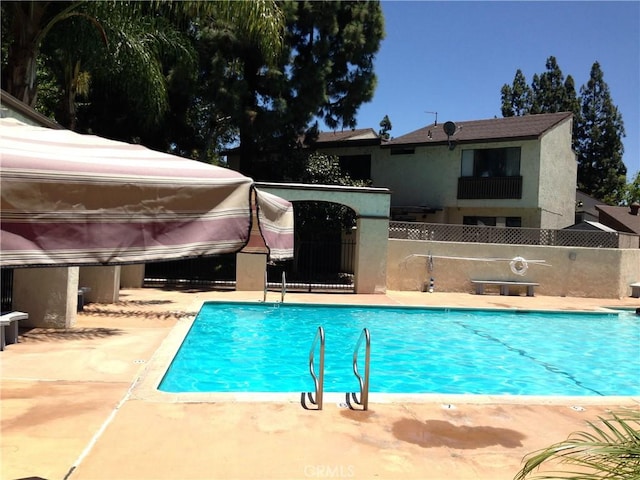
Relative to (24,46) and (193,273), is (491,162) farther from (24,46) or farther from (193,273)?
(24,46)

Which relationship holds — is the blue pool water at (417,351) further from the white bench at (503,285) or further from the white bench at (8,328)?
the white bench at (503,285)

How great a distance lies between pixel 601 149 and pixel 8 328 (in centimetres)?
5195

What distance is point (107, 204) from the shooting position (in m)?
2.65

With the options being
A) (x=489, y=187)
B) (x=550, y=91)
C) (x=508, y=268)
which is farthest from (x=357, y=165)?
(x=550, y=91)

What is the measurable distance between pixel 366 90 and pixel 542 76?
38.8 meters

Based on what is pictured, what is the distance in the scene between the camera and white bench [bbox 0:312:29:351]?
7891 millimetres

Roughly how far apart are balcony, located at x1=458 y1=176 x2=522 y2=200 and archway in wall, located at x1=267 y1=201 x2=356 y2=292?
773 centimetres

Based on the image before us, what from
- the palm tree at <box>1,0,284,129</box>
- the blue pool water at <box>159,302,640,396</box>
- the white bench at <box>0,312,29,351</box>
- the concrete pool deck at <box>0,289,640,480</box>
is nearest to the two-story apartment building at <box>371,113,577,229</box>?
the blue pool water at <box>159,302,640,396</box>

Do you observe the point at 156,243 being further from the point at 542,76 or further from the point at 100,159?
the point at 542,76

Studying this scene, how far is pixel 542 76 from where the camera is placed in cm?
5372

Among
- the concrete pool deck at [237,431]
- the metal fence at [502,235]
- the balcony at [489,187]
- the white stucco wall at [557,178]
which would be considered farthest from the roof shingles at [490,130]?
the concrete pool deck at [237,431]

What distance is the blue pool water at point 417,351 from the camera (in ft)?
28.3

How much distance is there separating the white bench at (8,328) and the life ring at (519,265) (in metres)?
16.9

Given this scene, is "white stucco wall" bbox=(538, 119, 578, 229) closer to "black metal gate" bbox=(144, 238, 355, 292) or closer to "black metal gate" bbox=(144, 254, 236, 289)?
"black metal gate" bbox=(144, 238, 355, 292)
